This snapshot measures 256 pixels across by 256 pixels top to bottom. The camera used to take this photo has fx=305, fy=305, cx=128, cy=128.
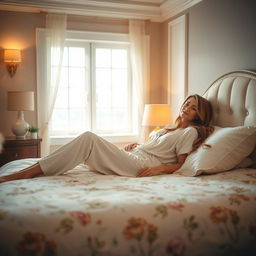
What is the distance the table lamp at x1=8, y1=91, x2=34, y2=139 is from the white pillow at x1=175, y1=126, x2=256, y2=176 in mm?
2014

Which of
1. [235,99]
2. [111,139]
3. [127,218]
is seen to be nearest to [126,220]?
[127,218]

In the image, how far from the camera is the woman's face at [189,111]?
8.71 feet

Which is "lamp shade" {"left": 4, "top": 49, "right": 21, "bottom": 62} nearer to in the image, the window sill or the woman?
the window sill

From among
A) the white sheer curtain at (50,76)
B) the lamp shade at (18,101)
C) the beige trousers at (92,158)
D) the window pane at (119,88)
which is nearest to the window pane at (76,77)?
the white sheer curtain at (50,76)

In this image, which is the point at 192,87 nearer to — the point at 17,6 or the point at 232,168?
the point at 232,168

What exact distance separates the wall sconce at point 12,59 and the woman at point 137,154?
200 centimetres

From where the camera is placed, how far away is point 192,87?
3.59 meters

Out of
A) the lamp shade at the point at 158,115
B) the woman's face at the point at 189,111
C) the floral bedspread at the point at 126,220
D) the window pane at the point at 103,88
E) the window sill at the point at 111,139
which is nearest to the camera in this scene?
the floral bedspread at the point at 126,220

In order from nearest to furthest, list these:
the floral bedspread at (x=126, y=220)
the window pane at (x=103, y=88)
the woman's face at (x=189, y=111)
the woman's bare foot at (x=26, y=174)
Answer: the floral bedspread at (x=126, y=220) → the woman's bare foot at (x=26, y=174) → the woman's face at (x=189, y=111) → the window pane at (x=103, y=88)

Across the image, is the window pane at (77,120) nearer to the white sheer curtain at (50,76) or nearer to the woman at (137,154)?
the white sheer curtain at (50,76)

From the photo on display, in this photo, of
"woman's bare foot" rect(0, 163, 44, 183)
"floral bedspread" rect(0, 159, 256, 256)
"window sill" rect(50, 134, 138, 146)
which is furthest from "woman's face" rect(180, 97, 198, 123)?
"window sill" rect(50, 134, 138, 146)

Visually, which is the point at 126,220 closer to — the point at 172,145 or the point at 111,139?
the point at 172,145

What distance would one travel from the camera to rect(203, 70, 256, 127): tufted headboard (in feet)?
7.91

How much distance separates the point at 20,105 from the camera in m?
3.41
